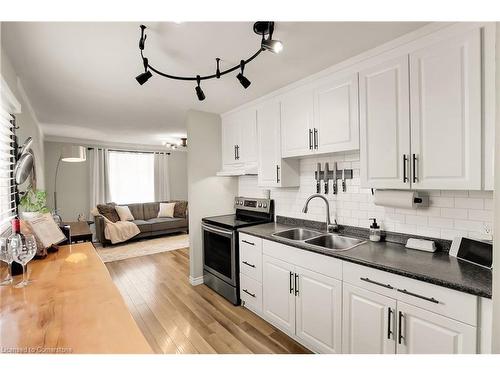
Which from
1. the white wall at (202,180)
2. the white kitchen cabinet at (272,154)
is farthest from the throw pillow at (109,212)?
the white kitchen cabinet at (272,154)

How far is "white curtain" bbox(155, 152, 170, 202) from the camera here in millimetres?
6777

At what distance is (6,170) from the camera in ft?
5.60

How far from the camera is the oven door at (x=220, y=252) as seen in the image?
268 cm

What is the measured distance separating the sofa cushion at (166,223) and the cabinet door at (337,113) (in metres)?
4.72

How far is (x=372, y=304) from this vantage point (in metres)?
1.50

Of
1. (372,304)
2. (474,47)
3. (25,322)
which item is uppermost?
Result: (474,47)

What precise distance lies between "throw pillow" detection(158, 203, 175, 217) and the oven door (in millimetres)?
3355

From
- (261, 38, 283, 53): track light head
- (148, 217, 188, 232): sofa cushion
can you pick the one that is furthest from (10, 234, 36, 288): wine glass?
(148, 217, 188, 232): sofa cushion

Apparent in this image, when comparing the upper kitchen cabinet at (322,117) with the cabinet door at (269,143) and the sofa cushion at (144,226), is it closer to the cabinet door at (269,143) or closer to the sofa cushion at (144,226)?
the cabinet door at (269,143)

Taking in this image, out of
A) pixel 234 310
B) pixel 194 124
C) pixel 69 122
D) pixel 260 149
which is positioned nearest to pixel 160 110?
pixel 194 124

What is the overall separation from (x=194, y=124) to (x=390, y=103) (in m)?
2.37

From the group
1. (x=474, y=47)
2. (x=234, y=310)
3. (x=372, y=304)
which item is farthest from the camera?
(x=234, y=310)

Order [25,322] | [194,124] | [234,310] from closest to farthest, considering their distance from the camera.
→ [25,322] < [234,310] < [194,124]
